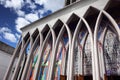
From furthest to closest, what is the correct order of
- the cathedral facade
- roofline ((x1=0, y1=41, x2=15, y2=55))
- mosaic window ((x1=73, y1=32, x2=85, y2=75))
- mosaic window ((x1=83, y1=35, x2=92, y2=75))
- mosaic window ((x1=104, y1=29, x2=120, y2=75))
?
roofline ((x1=0, y1=41, x2=15, y2=55))
mosaic window ((x1=73, y1=32, x2=85, y2=75))
mosaic window ((x1=83, y1=35, x2=92, y2=75))
mosaic window ((x1=104, y1=29, x2=120, y2=75))
the cathedral facade

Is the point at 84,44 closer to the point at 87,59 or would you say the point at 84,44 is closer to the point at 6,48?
the point at 87,59

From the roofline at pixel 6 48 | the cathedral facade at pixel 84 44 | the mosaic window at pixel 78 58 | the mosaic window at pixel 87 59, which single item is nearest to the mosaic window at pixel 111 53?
the cathedral facade at pixel 84 44

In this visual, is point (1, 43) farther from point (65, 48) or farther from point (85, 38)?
point (85, 38)

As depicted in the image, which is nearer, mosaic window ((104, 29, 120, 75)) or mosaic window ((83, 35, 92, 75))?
mosaic window ((104, 29, 120, 75))

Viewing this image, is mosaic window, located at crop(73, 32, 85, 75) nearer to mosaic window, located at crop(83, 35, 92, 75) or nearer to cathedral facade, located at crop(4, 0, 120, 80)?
cathedral facade, located at crop(4, 0, 120, 80)

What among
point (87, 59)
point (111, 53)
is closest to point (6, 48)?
point (87, 59)

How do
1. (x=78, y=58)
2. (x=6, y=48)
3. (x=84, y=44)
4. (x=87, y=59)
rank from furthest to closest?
(x=6, y=48) → (x=84, y=44) → (x=78, y=58) → (x=87, y=59)

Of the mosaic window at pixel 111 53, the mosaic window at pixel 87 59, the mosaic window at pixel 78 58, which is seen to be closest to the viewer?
the mosaic window at pixel 111 53

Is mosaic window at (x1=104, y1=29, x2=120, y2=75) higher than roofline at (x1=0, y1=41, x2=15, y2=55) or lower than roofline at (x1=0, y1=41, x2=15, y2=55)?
lower

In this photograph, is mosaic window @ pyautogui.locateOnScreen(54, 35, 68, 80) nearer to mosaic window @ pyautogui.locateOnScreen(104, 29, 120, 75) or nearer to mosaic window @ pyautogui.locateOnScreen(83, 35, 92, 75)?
mosaic window @ pyautogui.locateOnScreen(83, 35, 92, 75)

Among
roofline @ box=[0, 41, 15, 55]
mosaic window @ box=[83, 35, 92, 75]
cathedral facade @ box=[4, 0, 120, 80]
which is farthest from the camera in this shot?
roofline @ box=[0, 41, 15, 55]

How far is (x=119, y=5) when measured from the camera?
4.56m

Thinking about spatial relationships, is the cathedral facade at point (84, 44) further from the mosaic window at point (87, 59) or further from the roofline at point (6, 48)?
the roofline at point (6, 48)

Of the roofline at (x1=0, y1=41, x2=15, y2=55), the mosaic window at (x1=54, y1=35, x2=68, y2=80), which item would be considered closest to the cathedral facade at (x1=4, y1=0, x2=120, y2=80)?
the mosaic window at (x1=54, y1=35, x2=68, y2=80)
